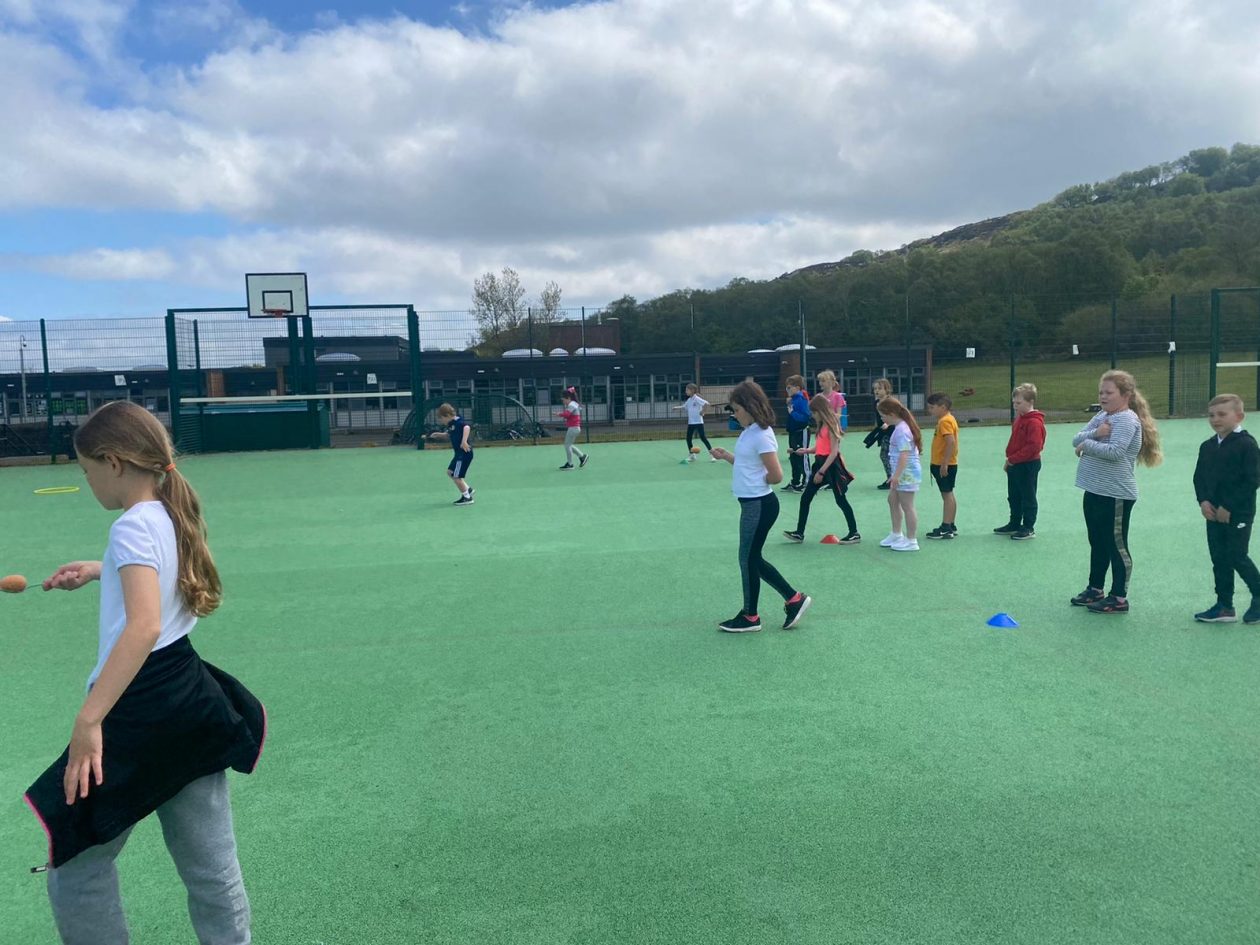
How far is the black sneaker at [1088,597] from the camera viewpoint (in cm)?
681

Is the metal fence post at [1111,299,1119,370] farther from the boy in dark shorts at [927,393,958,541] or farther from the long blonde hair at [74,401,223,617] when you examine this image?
the long blonde hair at [74,401,223,617]

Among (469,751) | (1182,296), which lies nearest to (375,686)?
(469,751)

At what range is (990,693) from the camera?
5129mm

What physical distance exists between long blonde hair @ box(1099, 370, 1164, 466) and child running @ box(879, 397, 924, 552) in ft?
7.66

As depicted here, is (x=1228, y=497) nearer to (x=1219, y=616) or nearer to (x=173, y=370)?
(x=1219, y=616)

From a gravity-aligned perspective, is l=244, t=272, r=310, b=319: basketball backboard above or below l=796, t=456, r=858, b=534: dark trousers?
above

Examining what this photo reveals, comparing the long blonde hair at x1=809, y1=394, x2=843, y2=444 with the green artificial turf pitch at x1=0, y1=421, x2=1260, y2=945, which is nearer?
the green artificial turf pitch at x1=0, y1=421, x2=1260, y2=945

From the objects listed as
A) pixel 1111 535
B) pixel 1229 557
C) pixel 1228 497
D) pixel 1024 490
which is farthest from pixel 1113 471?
pixel 1024 490

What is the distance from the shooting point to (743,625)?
6.45 metres

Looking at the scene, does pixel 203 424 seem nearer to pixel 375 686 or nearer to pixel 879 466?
pixel 879 466

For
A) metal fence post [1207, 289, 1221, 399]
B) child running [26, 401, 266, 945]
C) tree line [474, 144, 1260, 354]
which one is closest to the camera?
child running [26, 401, 266, 945]

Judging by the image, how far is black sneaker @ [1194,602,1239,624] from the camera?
20.8 feet

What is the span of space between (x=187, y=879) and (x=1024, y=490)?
349 inches

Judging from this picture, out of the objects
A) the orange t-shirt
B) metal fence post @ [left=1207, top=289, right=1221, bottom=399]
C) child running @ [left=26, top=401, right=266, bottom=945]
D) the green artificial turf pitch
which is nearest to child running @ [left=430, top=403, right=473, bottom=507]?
the green artificial turf pitch
